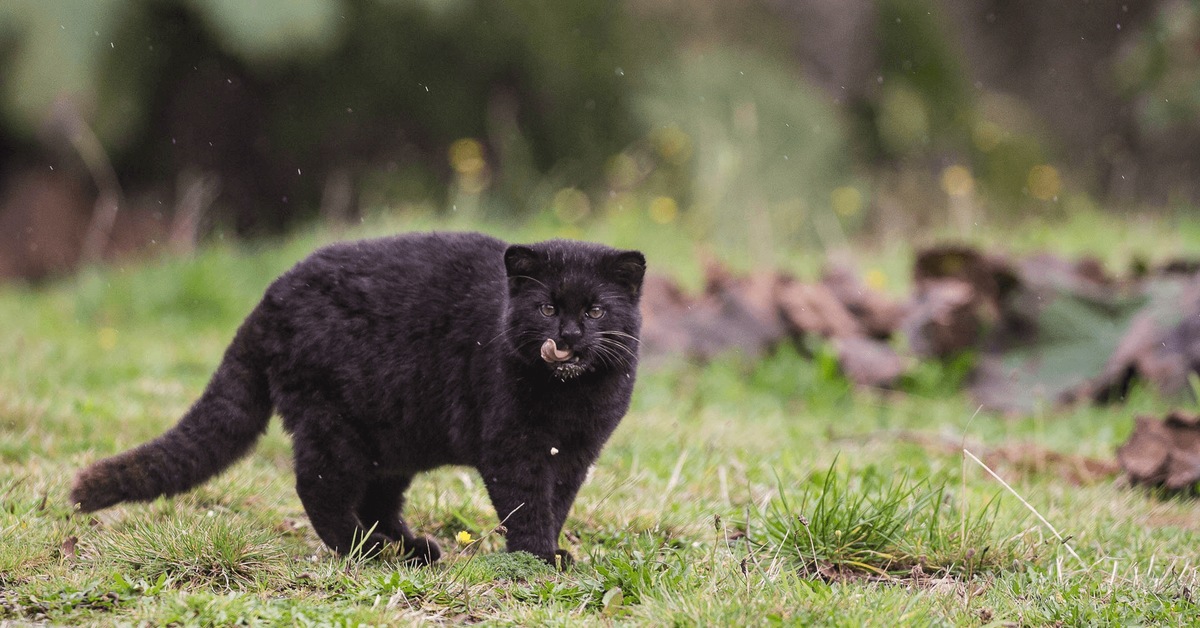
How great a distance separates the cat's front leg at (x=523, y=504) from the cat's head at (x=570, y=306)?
28 cm

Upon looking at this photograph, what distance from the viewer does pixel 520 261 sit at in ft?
9.32

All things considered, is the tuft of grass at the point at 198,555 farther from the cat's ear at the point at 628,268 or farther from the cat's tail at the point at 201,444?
the cat's ear at the point at 628,268

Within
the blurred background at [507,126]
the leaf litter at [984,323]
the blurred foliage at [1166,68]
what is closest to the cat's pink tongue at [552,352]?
the leaf litter at [984,323]

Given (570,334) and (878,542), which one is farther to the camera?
(878,542)

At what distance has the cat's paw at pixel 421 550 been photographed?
2949 millimetres

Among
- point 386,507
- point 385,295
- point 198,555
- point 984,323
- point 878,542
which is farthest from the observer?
point 984,323

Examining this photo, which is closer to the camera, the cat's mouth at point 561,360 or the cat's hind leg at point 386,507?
the cat's mouth at point 561,360

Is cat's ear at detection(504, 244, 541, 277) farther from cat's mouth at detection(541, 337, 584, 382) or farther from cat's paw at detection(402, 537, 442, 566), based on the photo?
cat's paw at detection(402, 537, 442, 566)

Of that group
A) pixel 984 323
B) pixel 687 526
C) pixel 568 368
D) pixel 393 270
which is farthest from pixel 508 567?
pixel 984 323

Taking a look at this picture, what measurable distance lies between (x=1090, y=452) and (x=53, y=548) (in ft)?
12.4

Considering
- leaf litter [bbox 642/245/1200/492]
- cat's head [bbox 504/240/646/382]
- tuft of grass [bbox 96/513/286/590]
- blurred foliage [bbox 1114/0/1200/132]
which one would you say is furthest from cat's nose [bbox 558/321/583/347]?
blurred foliage [bbox 1114/0/1200/132]

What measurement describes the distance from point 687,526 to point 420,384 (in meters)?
0.90

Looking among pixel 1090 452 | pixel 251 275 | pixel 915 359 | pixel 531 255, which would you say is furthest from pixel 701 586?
pixel 251 275

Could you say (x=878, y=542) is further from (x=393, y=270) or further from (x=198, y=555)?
(x=198, y=555)
